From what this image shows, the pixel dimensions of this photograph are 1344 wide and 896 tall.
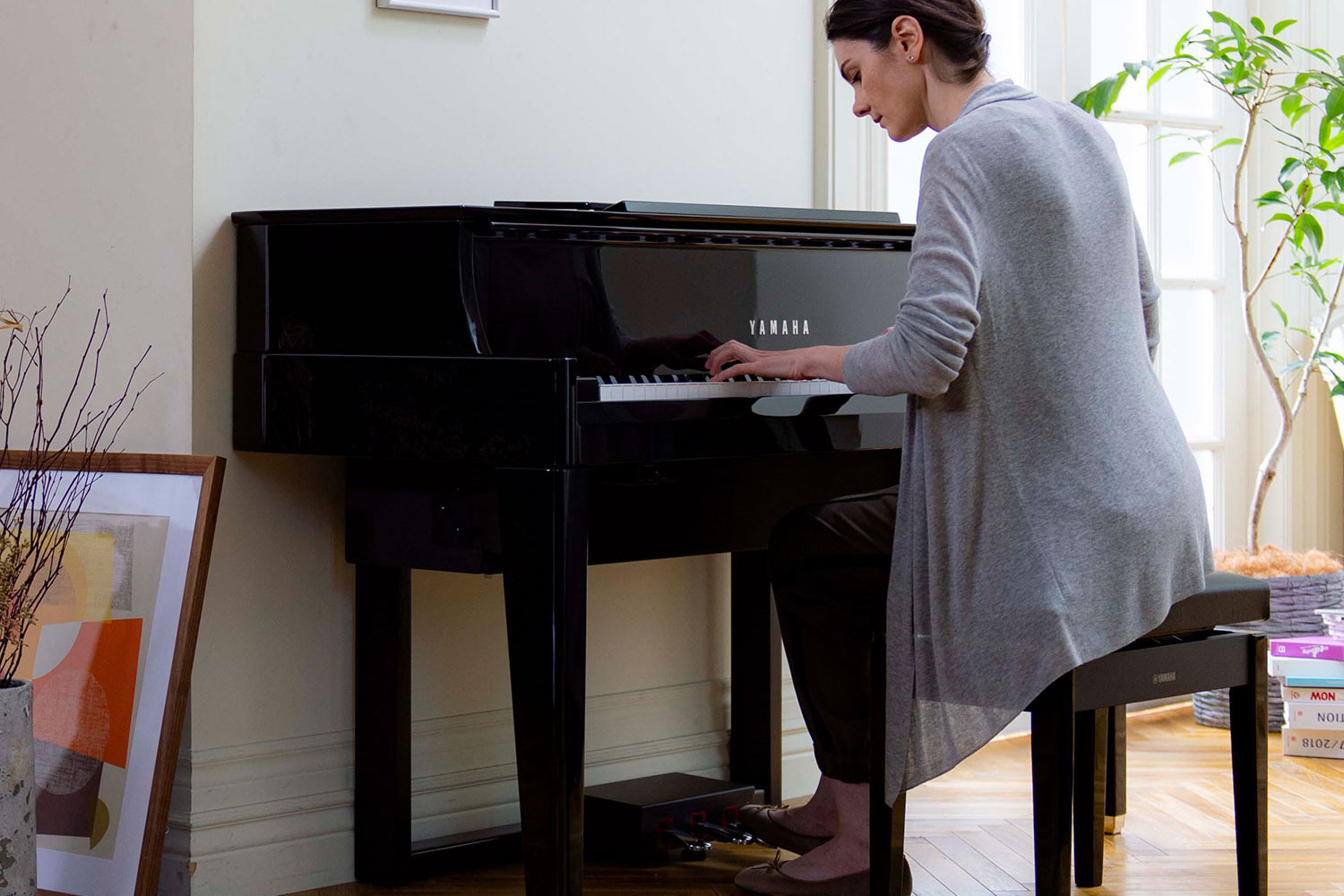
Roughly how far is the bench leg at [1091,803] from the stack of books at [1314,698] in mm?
1196

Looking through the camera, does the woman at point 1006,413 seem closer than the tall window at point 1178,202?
Yes

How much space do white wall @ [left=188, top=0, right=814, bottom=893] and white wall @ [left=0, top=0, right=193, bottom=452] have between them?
5cm

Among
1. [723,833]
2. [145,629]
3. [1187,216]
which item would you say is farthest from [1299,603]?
[145,629]

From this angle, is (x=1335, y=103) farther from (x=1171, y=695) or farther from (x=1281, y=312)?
(x=1171, y=695)

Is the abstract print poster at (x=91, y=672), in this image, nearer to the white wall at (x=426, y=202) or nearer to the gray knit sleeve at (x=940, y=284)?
the white wall at (x=426, y=202)

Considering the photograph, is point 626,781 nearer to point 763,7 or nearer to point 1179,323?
point 763,7

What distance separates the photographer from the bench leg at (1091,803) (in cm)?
273

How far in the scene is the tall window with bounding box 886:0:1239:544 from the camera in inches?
155

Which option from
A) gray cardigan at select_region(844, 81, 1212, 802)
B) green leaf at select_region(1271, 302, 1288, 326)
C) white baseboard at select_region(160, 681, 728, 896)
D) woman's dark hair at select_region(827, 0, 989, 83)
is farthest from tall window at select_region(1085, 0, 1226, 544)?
gray cardigan at select_region(844, 81, 1212, 802)

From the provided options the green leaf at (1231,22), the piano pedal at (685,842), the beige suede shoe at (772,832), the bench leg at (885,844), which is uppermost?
the green leaf at (1231,22)

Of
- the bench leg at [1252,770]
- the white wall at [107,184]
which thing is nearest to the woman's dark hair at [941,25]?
the bench leg at [1252,770]

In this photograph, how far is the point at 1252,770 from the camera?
2295mm

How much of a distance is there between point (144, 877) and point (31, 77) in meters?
1.23

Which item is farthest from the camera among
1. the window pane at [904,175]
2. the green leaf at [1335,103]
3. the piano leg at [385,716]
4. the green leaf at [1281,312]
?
the green leaf at [1281,312]
